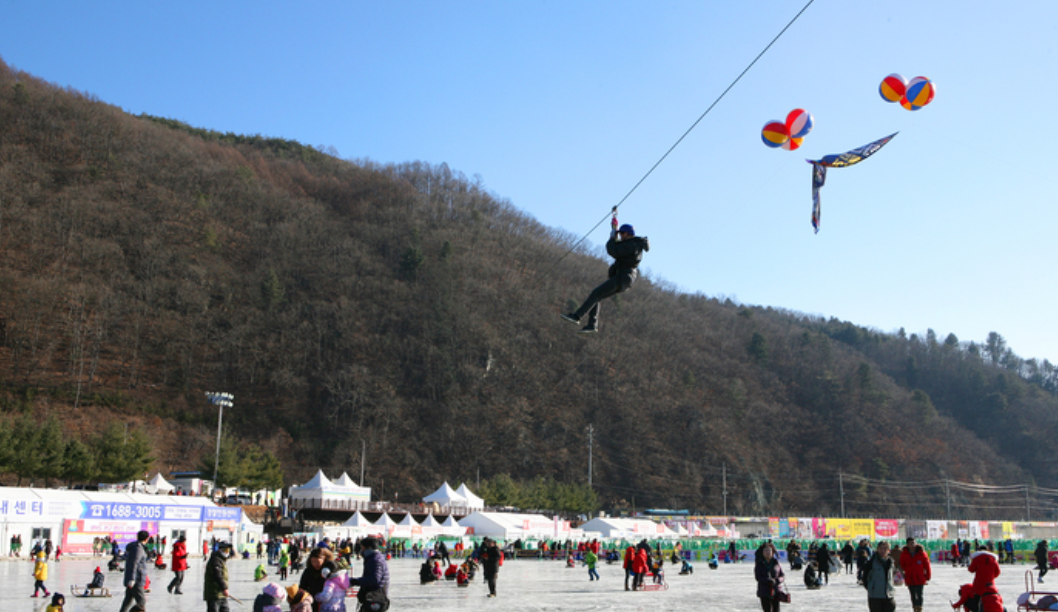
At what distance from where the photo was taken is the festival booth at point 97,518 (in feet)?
91.9

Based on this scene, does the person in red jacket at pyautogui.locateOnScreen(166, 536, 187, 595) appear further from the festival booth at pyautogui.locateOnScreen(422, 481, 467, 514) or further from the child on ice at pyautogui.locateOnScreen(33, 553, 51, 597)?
the festival booth at pyautogui.locateOnScreen(422, 481, 467, 514)

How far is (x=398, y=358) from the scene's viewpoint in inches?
3880

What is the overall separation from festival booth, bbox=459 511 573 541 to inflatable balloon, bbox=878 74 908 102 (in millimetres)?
31833

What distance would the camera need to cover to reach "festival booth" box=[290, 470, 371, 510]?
4900 centimetres

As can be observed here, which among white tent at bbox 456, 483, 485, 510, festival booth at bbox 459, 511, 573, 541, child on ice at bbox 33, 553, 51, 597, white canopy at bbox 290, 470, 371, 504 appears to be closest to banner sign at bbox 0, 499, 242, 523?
festival booth at bbox 459, 511, 573, 541

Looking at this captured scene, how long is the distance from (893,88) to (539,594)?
42.4ft

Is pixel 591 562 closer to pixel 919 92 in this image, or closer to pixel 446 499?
pixel 919 92

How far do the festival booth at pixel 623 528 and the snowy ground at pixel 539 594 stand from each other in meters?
19.6

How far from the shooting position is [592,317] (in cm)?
1316

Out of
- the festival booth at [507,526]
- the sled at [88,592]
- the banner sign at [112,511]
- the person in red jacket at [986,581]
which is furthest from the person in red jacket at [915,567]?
the festival booth at [507,526]

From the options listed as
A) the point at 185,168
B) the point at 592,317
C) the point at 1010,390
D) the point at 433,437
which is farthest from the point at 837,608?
the point at 1010,390

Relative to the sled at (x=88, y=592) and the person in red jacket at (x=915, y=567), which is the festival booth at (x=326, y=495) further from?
the person in red jacket at (x=915, y=567)

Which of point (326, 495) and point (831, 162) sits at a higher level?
point (831, 162)

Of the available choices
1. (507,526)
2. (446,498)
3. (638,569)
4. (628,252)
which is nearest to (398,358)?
(446,498)
